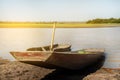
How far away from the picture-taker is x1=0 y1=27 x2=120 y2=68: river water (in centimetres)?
412

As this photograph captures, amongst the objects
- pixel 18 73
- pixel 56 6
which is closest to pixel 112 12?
pixel 56 6

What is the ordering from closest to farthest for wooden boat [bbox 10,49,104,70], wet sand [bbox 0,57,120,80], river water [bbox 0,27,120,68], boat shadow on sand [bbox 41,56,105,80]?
wooden boat [bbox 10,49,104,70], wet sand [bbox 0,57,120,80], boat shadow on sand [bbox 41,56,105,80], river water [bbox 0,27,120,68]

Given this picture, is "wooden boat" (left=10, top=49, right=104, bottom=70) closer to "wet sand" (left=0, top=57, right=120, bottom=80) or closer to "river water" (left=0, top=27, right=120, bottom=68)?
"wet sand" (left=0, top=57, right=120, bottom=80)

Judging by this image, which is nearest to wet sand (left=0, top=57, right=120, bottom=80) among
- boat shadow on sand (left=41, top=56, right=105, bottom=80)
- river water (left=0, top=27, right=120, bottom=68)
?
boat shadow on sand (left=41, top=56, right=105, bottom=80)

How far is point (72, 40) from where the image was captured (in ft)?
20.7

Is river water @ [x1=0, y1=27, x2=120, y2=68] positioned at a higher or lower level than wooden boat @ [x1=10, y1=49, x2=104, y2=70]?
lower

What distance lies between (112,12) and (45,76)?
95cm

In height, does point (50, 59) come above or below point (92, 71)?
above

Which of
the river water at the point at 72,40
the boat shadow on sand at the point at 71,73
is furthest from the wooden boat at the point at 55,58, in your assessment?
the river water at the point at 72,40

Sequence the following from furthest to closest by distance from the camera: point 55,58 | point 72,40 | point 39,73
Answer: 1. point 72,40
2. point 39,73
3. point 55,58

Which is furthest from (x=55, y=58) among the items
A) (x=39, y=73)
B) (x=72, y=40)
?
(x=72, y=40)

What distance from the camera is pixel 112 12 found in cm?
297

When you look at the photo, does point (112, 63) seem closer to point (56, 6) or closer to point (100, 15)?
point (100, 15)

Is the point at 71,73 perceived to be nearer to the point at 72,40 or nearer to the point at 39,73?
the point at 39,73
